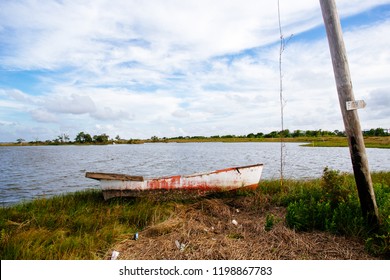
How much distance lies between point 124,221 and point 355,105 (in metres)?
5.34

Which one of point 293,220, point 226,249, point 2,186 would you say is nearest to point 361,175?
point 293,220

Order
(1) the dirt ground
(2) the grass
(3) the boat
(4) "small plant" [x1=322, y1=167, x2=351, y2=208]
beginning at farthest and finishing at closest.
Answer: (2) the grass → (3) the boat → (4) "small plant" [x1=322, y1=167, x2=351, y2=208] → (1) the dirt ground

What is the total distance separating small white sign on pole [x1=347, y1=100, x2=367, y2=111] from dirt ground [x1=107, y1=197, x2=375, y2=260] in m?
2.24

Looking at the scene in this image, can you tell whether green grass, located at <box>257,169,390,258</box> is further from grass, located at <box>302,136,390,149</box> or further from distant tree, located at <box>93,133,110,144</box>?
distant tree, located at <box>93,133,110,144</box>

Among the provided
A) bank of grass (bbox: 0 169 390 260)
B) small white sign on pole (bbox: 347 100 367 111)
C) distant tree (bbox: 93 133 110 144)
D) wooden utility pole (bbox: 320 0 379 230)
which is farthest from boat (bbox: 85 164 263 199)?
distant tree (bbox: 93 133 110 144)

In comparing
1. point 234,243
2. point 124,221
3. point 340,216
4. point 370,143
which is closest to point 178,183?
point 124,221

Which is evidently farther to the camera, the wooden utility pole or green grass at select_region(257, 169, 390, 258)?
the wooden utility pole

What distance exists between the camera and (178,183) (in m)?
7.91

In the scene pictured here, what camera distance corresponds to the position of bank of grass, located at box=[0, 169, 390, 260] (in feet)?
13.8

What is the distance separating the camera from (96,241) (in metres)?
4.65

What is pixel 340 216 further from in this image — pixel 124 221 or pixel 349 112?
pixel 124 221

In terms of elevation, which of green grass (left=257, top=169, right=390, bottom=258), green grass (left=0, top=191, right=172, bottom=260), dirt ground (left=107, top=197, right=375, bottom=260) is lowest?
dirt ground (left=107, top=197, right=375, bottom=260)

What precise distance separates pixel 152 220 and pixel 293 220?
305 cm
